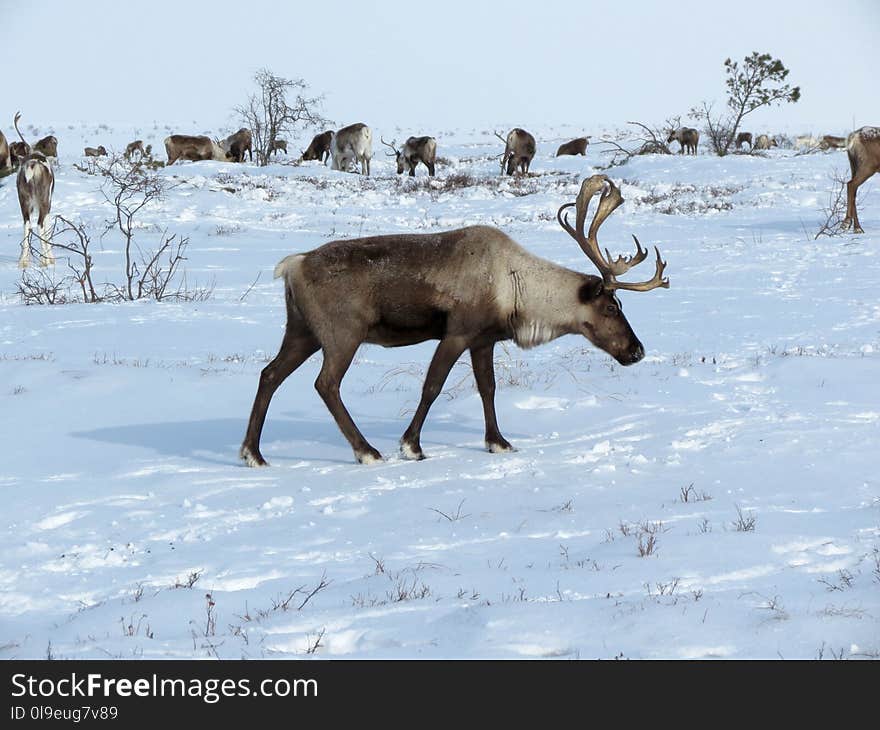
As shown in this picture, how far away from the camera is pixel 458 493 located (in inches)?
241

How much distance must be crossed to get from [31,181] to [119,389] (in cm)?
917

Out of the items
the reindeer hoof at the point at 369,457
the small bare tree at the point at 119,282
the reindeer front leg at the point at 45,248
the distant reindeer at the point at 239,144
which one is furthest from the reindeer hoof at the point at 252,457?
the distant reindeer at the point at 239,144

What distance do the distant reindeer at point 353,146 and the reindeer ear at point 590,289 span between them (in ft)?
95.6

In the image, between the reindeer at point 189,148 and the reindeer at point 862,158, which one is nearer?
the reindeer at point 862,158

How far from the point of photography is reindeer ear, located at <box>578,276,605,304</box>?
7.37 metres

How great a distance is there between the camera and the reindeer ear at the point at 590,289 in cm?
737

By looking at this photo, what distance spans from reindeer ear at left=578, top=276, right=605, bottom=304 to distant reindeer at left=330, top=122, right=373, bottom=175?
1147 inches

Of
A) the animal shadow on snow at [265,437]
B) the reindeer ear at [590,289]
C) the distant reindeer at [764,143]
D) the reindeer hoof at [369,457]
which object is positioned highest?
the distant reindeer at [764,143]

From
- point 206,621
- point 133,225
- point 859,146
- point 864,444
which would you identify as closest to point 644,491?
point 864,444

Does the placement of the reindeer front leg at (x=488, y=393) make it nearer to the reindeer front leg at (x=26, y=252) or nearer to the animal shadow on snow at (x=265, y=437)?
the animal shadow on snow at (x=265, y=437)

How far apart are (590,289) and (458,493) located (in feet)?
6.53

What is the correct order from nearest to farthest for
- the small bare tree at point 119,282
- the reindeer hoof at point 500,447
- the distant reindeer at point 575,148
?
the reindeer hoof at point 500,447
the small bare tree at point 119,282
the distant reindeer at point 575,148

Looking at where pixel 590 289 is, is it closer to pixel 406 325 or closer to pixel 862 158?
pixel 406 325

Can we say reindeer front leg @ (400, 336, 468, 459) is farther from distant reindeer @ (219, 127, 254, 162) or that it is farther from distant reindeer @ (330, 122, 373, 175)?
distant reindeer @ (219, 127, 254, 162)
